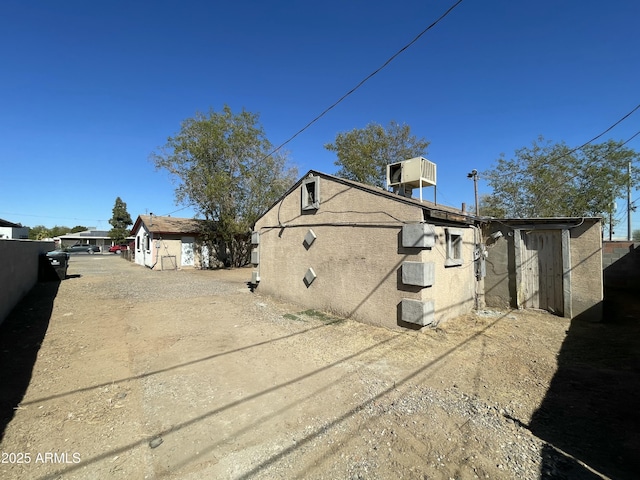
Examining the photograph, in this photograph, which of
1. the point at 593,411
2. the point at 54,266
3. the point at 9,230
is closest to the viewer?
the point at 593,411

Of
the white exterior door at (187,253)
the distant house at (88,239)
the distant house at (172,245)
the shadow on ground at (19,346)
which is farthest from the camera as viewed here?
the distant house at (88,239)

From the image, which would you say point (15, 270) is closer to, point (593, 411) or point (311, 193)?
point (311, 193)

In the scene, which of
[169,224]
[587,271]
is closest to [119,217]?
[169,224]

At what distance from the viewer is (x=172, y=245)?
69.7 feet

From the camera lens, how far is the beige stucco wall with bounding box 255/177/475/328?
21.8ft

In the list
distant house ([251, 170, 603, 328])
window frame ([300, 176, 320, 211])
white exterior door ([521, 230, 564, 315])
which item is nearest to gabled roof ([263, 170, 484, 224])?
distant house ([251, 170, 603, 328])

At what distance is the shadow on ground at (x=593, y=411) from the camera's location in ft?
8.54

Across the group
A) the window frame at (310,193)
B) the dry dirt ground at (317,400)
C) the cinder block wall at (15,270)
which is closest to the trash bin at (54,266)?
the cinder block wall at (15,270)

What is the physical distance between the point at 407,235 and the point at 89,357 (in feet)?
19.9

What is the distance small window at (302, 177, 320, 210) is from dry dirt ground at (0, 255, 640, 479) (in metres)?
3.47

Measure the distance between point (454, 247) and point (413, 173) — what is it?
7.11 ft

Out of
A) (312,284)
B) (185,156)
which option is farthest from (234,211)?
(312,284)

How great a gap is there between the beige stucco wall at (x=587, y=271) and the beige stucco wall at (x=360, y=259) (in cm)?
222

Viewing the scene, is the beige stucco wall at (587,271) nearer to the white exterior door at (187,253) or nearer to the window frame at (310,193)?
the window frame at (310,193)
